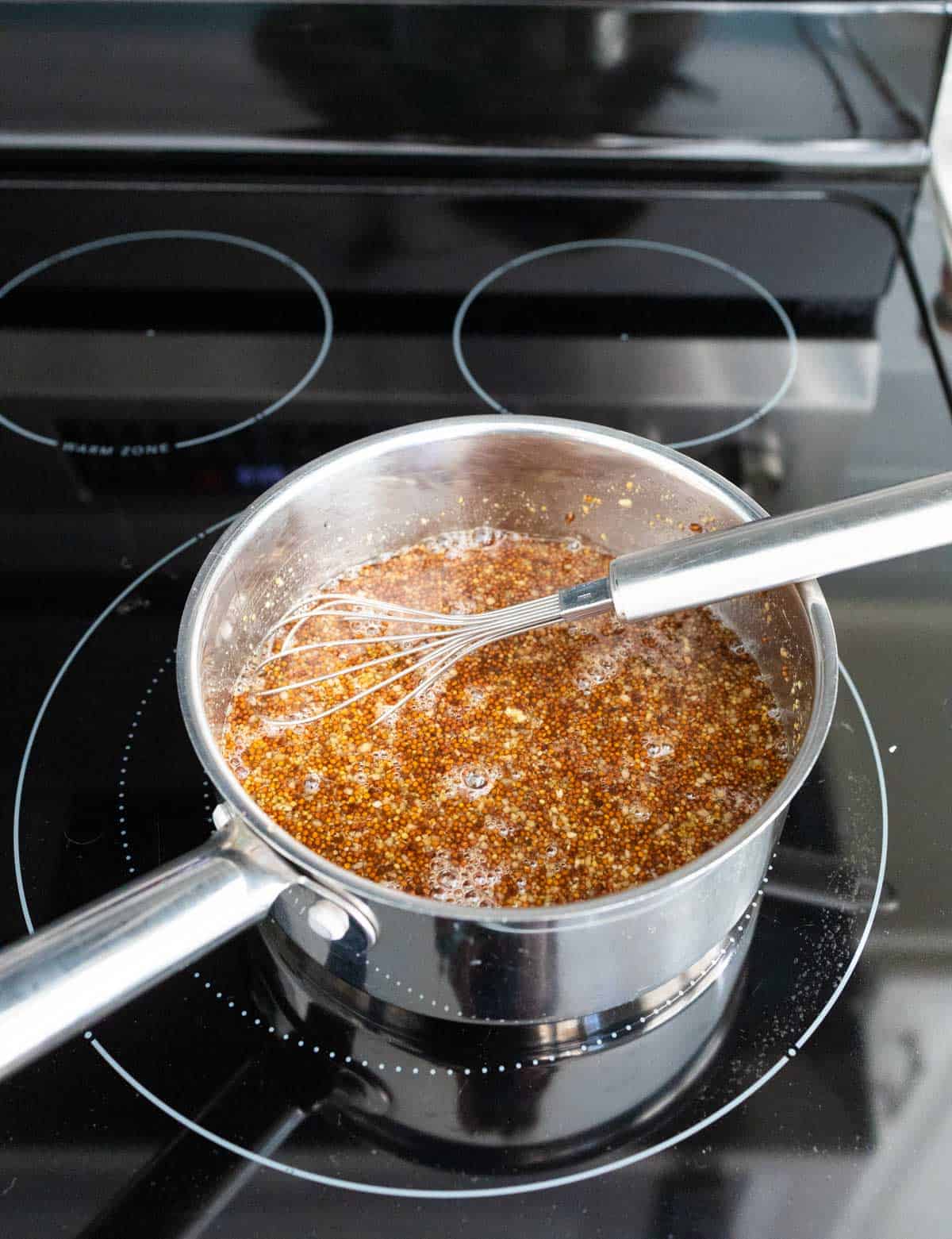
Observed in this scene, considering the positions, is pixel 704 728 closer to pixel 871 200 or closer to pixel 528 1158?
pixel 528 1158

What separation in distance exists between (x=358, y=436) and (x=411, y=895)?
489 mm

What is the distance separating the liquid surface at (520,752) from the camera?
724 millimetres

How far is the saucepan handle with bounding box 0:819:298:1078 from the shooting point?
0.52m

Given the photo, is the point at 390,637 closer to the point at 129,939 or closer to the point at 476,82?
the point at 129,939

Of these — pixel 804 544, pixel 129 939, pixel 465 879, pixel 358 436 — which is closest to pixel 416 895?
pixel 465 879

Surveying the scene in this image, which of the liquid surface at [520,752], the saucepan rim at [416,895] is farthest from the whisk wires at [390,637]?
the saucepan rim at [416,895]

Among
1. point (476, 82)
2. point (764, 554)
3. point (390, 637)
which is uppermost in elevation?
point (476, 82)

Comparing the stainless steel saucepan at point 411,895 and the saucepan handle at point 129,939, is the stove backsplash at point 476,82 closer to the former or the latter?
the stainless steel saucepan at point 411,895

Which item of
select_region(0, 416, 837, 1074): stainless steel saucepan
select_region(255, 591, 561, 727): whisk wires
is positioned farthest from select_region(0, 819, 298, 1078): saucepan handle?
select_region(255, 591, 561, 727): whisk wires

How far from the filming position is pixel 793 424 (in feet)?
3.19

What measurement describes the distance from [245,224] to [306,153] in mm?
97

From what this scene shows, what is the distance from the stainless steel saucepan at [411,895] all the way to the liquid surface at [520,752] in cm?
3

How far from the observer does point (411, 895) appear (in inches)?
22.3

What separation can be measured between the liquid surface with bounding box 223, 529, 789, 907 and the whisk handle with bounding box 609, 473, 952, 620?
0.14 meters
